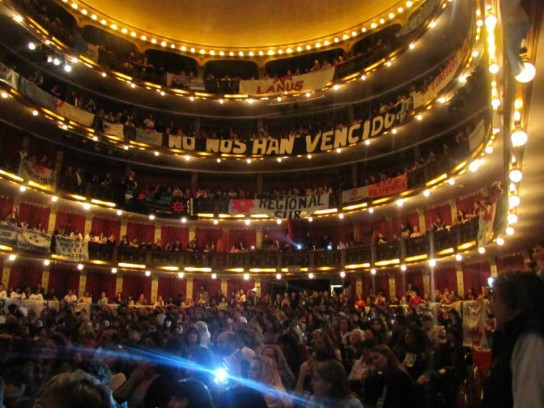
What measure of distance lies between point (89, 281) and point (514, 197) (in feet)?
72.3

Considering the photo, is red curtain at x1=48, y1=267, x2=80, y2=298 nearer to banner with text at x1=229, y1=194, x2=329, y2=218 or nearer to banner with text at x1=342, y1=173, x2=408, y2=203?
banner with text at x1=229, y1=194, x2=329, y2=218

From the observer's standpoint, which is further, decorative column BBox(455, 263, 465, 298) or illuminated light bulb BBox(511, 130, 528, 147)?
decorative column BBox(455, 263, 465, 298)

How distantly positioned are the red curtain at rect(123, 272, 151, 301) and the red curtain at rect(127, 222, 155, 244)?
7.09 feet

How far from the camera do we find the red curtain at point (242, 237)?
1148 inches

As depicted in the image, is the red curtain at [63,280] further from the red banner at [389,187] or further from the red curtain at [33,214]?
the red banner at [389,187]

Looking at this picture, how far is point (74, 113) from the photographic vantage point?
921 inches

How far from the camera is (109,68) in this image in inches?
1008

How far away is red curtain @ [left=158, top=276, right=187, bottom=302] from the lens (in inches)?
1079

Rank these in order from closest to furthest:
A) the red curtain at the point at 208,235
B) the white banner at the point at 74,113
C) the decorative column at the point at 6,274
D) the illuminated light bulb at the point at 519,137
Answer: the illuminated light bulb at the point at 519,137 < the decorative column at the point at 6,274 < the white banner at the point at 74,113 < the red curtain at the point at 208,235

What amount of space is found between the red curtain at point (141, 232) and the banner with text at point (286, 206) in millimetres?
5528

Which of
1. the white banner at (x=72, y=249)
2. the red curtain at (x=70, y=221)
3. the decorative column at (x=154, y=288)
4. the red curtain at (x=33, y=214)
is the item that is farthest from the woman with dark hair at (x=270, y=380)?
the decorative column at (x=154, y=288)

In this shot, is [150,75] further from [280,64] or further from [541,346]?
[541,346]

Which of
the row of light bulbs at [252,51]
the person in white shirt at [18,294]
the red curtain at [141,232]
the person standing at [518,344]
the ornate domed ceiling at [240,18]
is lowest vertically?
the person standing at [518,344]

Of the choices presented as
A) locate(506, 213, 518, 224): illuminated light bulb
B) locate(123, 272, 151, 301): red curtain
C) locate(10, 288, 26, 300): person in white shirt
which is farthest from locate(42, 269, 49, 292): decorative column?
locate(506, 213, 518, 224): illuminated light bulb
